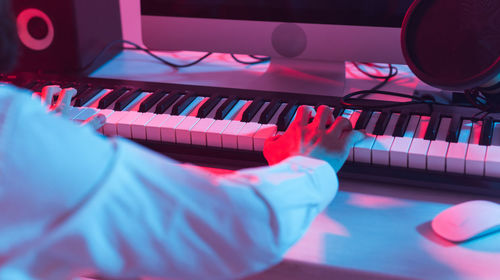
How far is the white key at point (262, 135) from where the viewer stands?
88cm

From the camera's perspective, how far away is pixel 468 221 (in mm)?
685

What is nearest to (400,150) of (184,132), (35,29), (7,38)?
(184,132)

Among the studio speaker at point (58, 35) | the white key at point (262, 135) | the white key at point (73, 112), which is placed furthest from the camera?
the studio speaker at point (58, 35)

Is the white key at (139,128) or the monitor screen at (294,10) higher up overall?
the monitor screen at (294,10)

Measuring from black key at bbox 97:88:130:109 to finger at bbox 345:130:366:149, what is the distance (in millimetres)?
468

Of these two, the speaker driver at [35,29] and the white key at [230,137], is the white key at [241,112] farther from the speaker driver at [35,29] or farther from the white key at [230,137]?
the speaker driver at [35,29]

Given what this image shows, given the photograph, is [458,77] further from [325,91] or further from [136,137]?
[136,137]

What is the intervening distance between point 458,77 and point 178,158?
18.5 inches

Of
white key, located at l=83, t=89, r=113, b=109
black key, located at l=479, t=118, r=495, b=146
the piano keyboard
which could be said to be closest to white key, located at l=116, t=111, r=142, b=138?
the piano keyboard

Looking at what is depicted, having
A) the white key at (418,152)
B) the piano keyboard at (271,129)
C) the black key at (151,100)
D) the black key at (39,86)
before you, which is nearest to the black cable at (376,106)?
the piano keyboard at (271,129)

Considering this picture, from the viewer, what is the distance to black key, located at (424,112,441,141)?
33.6 inches

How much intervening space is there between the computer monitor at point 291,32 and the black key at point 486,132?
238 millimetres

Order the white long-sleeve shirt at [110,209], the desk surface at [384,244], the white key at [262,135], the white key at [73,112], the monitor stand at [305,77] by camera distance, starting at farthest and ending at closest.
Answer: the monitor stand at [305,77]
the white key at [73,112]
the white key at [262,135]
the desk surface at [384,244]
the white long-sleeve shirt at [110,209]

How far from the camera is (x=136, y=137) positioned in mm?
944
